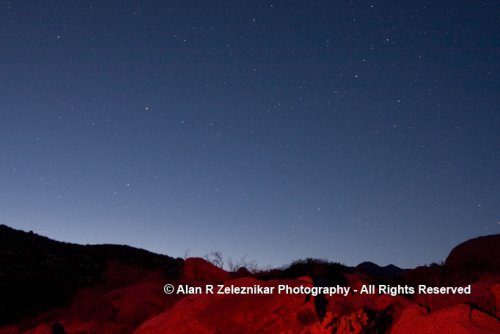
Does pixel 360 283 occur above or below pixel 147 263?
below

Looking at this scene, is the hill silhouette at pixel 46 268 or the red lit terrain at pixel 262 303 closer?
the red lit terrain at pixel 262 303

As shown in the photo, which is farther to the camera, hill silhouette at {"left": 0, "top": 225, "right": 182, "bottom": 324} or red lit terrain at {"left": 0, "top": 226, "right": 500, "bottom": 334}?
hill silhouette at {"left": 0, "top": 225, "right": 182, "bottom": 324}

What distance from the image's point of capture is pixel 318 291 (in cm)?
1127

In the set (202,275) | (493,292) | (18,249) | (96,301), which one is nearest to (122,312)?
(96,301)

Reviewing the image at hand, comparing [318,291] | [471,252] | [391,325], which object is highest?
[471,252]

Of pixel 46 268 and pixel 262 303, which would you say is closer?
pixel 262 303

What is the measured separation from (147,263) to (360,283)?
28121 mm

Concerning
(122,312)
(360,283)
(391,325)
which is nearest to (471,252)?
(360,283)

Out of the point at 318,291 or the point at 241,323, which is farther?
the point at 318,291

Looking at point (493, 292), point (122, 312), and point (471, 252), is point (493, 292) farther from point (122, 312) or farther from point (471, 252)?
point (471, 252)

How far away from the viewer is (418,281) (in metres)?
16.6

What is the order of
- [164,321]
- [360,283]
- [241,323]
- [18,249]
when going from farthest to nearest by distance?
[18,249] → [360,283] → [164,321] → [241,323]

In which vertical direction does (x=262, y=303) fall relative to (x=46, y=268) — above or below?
below

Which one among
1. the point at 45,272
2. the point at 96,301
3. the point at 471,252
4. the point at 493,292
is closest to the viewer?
the point at 493,292
